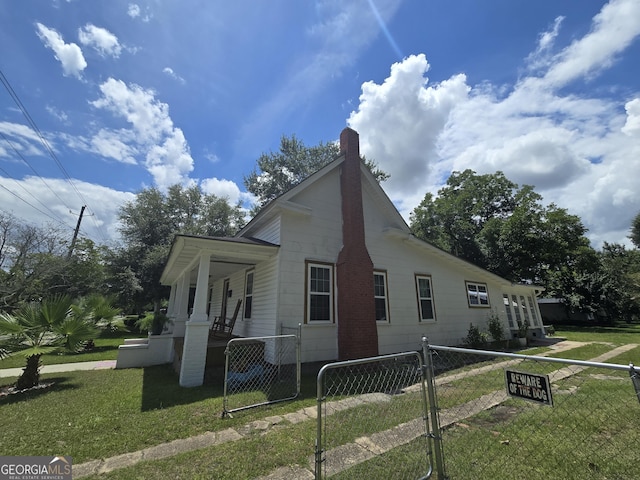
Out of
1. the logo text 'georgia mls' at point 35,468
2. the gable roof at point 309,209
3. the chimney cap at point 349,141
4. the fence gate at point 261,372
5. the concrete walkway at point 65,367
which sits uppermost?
the chimney cap at point 349,141

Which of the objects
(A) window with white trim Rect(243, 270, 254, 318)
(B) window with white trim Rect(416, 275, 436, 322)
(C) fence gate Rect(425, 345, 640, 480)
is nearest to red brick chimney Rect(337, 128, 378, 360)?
(C) fence gate Rect(425, 345, 640, 480)

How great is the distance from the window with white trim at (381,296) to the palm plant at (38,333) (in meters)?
8.27

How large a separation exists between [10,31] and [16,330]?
26.5ft

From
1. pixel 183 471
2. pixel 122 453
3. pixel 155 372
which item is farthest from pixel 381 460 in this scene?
pixel 155 372

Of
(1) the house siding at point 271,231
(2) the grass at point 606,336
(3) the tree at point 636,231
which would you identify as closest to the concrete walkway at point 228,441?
(1) the house siding at point 271,231

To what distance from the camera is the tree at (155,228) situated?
74.1ft

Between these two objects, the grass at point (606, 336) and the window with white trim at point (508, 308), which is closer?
the grass at point (606, 336)

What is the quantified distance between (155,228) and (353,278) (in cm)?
2445

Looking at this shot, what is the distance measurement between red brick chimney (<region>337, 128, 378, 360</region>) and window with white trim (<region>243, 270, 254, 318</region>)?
3.46m

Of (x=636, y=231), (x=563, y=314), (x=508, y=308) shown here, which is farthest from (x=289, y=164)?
(x=636, y=231)

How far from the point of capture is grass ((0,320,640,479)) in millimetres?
3062

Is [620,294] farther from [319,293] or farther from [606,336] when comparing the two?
[319,293]

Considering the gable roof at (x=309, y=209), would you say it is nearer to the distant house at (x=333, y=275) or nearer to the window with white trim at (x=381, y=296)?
the distant house at (x=333, y=275)

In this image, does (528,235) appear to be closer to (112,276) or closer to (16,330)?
(16,330)
